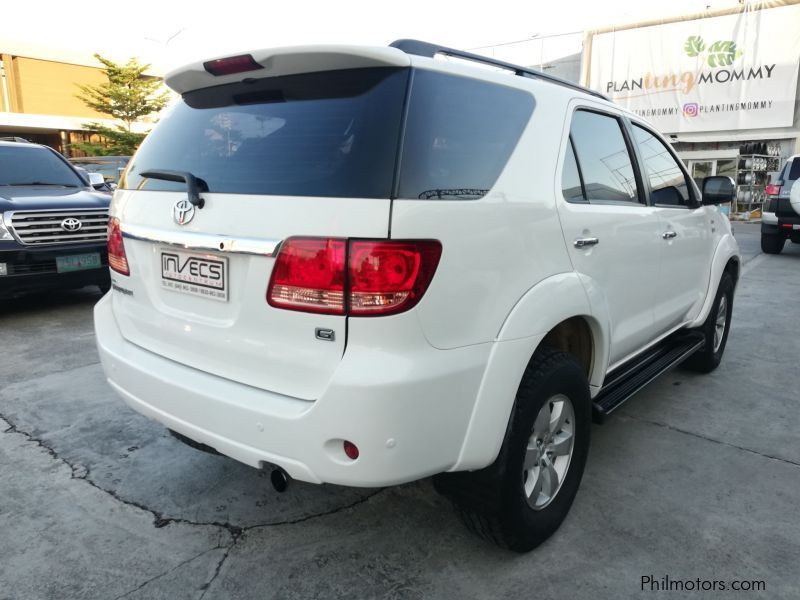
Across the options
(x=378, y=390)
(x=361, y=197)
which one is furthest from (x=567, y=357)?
(x=361, y=197)

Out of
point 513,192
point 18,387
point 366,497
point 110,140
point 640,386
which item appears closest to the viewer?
point 513,192

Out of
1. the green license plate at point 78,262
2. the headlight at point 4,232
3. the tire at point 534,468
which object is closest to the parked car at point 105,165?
the green license plate at point 78,262

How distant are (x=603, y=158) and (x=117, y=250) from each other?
2.16 metres

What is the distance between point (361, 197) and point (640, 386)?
1957 millimetres

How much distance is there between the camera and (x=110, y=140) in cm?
3766

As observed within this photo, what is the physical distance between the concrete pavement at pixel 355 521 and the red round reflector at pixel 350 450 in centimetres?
63

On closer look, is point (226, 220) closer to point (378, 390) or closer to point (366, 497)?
point (378, 390)

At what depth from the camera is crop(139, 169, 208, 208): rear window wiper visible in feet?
6.60

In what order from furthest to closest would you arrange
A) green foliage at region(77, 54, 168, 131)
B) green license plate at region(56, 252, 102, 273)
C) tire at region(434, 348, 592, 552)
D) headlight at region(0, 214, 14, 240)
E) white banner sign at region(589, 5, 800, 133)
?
green foliage at region(77, 54, 168, 131), white banner sign at region(589, 5, 800, 133), green license plate at region(56, 252, 102, 273), headlight at region(0, 214, 14, 240), tire at region(434, 348, 592, 552)

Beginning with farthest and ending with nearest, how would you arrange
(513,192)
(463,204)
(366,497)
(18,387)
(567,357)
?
(18,387)
(366,497)
(567,357)
(513,192)
(463,204)

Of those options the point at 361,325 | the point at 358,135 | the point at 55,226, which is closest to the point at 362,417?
the point at 361,325

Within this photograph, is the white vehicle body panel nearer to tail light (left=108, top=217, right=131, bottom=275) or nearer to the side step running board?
tail light (left=108, top=217, right=131, bottom=275)

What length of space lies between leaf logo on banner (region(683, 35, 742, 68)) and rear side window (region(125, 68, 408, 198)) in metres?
23.0

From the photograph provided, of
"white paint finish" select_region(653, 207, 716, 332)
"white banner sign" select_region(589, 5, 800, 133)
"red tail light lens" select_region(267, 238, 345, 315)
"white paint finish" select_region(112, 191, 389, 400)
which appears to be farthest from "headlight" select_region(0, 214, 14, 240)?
"white banner sign" select_region(589, 5, 800, 133)
